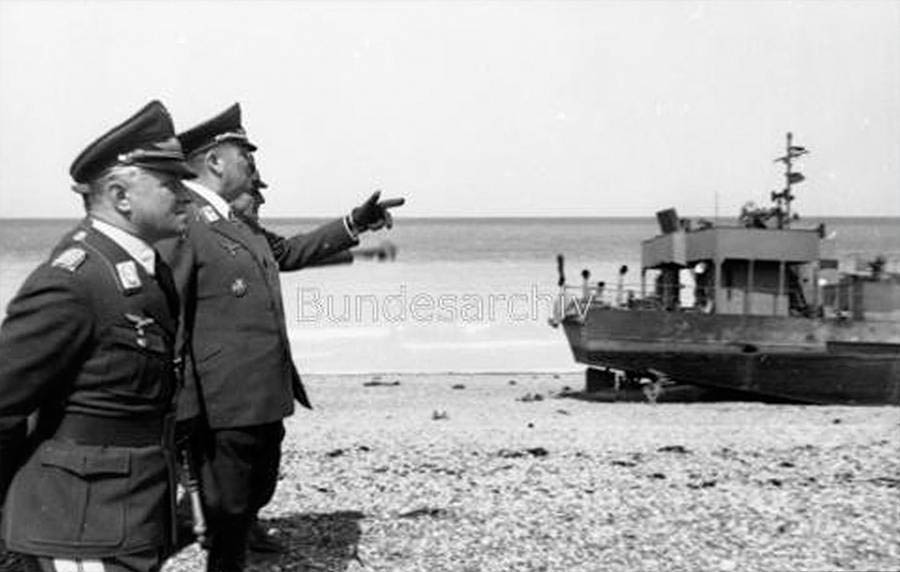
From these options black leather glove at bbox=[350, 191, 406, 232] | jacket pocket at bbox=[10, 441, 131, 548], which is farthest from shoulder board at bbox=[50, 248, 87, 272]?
black leather glove at bbox=[350, 191, 406, 232]

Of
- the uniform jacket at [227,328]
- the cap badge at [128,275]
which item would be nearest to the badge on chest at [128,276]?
the cap badge at [128,275]

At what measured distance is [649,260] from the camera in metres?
23.8

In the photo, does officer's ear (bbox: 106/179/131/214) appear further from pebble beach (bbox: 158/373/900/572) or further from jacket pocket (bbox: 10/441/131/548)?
pebble beach (bbox: 158/373/900/572)

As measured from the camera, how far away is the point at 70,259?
302cm

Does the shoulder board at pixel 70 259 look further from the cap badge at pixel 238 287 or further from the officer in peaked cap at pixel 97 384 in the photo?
the cap badge at pixel 238 287

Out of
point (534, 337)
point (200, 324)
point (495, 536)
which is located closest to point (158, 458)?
point (200, 324)

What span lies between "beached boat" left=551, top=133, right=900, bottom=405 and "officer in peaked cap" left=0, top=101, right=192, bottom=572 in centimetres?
1816

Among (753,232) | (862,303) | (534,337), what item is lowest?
(534,337)

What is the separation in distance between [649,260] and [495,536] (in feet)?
61.3

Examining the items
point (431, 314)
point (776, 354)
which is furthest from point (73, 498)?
point (431, 314)

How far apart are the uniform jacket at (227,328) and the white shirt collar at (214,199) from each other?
0.09 ft

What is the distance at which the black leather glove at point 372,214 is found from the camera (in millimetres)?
5098

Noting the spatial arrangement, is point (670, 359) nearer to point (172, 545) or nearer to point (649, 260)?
point (649, 260)

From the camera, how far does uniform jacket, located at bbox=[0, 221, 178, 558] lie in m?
2.98
